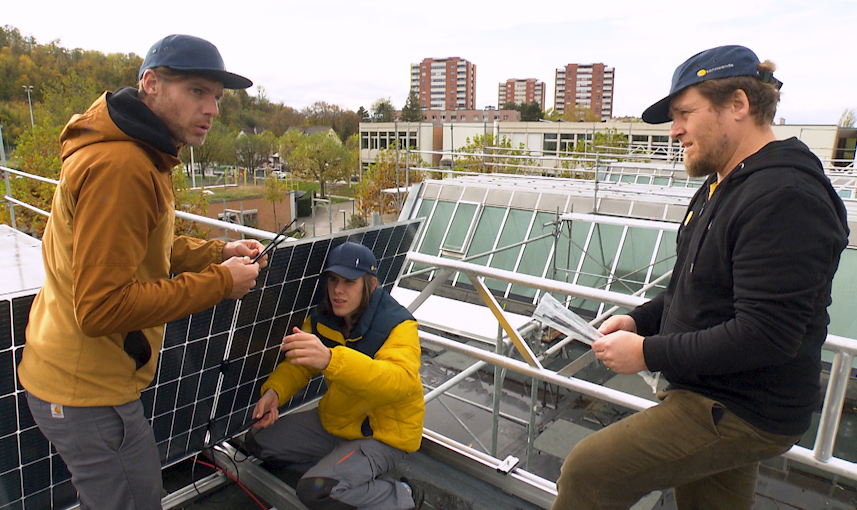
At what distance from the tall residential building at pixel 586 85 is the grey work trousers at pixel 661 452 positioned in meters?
153

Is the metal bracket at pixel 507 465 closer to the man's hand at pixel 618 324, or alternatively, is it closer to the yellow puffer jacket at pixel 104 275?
the man's hand at pixel 618 324

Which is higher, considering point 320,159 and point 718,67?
point 718,67

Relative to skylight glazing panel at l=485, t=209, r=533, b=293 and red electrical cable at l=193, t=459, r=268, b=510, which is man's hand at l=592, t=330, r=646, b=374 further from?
skylight glazing panel at l=485, t=209, r=533, b=293

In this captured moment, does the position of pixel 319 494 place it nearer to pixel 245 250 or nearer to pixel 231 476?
pixel 231 476

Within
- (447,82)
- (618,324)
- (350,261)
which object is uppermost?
(447,82)

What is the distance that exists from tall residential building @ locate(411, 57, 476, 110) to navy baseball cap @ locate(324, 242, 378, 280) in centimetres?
13349

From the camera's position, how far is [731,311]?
5.18ft

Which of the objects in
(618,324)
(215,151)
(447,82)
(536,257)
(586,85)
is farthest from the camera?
(586,85)

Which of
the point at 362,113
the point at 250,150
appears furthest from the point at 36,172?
the point at 362,113

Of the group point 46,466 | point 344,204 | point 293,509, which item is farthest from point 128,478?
point 344,204

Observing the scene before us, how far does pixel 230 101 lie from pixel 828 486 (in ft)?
216

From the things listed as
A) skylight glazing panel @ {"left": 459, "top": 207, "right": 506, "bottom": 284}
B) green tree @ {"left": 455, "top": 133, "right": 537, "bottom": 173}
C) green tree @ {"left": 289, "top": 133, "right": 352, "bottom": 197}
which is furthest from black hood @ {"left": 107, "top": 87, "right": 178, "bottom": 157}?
green tree @ {"left": 289, "top": 133, "right": 352, "bottom": 197}

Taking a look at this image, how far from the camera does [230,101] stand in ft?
206

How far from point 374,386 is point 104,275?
1.17 meters
